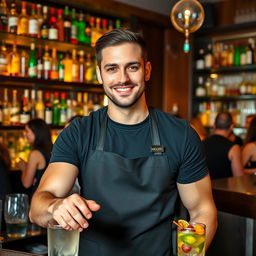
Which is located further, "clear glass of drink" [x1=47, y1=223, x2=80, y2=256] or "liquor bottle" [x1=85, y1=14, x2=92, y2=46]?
"liquor bottle" [x1=85, y1=14, x2=92, y2=46]

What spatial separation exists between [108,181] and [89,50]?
3.43 metres

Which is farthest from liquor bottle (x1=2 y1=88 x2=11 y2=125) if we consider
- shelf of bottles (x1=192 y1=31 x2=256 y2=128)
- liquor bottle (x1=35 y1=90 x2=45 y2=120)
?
shelf of bottles (x1=192 y1=31 x2=256 y2=128)

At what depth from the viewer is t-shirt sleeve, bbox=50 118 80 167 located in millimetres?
1691

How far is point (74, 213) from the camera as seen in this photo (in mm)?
1224

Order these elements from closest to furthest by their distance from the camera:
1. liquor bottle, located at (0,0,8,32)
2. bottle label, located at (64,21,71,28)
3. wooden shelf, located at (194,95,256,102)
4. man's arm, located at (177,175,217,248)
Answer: man's arm, located at (177,175,217,248)
liquor bottle, located at (0,0,8,32)
bottle label, located at (64,21,71,28)
wooden shelf, located at (194,95,256,102)

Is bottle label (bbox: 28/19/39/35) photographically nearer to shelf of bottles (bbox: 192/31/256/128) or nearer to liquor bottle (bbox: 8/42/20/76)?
liquor bottle (bbox: 8/42/20/76)

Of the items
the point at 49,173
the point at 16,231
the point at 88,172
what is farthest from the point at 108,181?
the point at 16,231

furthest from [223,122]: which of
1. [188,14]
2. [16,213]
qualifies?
[16,213]

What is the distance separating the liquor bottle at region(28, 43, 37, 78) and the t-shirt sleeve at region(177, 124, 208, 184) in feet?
9.79

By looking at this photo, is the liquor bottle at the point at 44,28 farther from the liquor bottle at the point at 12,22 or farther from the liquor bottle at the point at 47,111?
the liquor bottle at the point at 47,111

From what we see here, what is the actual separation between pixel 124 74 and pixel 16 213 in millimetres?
1252

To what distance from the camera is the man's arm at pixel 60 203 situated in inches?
48.4

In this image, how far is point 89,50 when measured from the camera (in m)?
4.96

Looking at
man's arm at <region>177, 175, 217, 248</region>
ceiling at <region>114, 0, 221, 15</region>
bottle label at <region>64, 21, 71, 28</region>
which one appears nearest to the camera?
man's arm at <region>177, 175, 217, 248</region>
